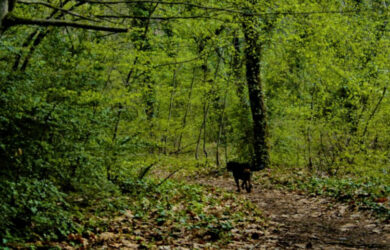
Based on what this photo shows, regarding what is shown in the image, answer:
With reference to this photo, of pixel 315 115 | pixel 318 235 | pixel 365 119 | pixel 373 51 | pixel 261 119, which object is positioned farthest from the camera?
pixel 261 119

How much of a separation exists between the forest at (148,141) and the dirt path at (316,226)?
0.04 m

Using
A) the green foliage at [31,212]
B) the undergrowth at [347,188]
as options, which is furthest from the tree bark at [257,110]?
the green foliage at [31,212]

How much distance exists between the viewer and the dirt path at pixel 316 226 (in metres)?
5.42

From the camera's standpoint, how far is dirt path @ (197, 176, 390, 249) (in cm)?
542

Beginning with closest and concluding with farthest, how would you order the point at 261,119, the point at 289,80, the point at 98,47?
the point at 98,47, the point at 261,119, the point at 289,80

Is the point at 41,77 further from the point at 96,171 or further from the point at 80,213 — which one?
the point at 80,213

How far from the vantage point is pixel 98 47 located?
7.04m

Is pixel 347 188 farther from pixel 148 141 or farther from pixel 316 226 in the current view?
pixel 148 141

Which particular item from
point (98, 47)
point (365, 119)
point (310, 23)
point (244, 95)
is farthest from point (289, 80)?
point (98, 47)

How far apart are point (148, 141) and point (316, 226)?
3.77 m

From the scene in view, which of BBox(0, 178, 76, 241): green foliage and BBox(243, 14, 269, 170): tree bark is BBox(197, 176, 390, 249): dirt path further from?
BBox(243, 14, 269, 170): tree bark

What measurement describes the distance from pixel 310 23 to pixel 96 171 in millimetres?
10044

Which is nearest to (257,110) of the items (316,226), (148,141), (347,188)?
(347,188)

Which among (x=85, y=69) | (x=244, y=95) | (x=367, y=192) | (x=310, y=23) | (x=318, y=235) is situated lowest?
(x=318, y=235)
